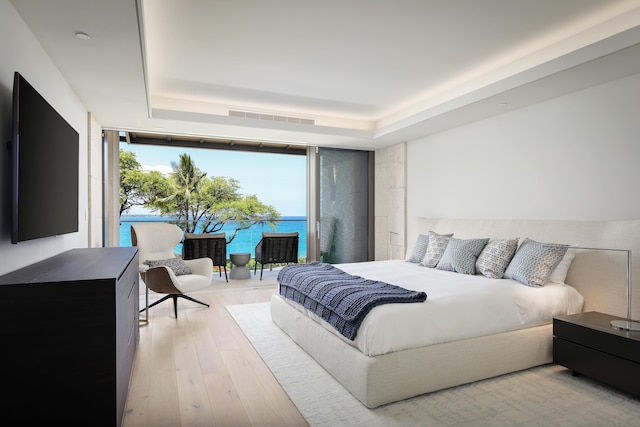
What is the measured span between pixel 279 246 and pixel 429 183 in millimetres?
2675

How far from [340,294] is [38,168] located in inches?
82.3

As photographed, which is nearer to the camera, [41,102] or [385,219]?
[41,102]

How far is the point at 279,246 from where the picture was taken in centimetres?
651

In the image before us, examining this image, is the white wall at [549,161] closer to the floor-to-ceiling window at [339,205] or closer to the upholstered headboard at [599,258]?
the upholstered headboard at [599,258]

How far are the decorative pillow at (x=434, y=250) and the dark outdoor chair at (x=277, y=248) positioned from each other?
8.65 ft

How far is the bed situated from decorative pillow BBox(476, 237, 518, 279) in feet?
0.42

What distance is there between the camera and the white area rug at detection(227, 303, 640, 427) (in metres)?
2.20

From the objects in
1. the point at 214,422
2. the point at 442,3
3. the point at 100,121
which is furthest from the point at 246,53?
the point at 214,422

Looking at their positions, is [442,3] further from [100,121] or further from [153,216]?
[153,216]

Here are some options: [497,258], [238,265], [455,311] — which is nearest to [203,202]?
[238,265]

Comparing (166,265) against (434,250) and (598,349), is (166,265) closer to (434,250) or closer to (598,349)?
(434,250)

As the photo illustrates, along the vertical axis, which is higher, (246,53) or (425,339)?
(246,53)

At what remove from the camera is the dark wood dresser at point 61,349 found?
167cm

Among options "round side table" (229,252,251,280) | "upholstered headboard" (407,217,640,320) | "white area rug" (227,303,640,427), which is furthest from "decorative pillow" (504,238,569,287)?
"round side table" (229,252,251,280)
